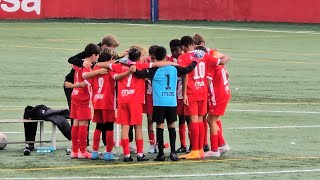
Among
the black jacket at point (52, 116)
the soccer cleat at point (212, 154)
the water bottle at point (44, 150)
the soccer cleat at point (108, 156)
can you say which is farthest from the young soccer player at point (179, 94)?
the water bottle at point (44, 150)

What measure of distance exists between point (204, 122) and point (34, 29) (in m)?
32.9

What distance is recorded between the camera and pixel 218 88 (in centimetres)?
1609

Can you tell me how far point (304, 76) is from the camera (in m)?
29.0

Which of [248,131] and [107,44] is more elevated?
[107,44]

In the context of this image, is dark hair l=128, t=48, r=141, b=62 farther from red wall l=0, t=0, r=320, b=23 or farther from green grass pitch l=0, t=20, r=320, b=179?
red wall l=0, t=0, r=320, b=23

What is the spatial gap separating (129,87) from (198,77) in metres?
1.09

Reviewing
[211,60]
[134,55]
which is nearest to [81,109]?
[134,55]

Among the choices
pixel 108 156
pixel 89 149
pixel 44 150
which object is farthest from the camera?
pixel 89 149

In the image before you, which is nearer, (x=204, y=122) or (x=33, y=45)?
(x=204, y=122)

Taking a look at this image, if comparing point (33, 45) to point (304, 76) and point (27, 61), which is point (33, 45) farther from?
point (304, 76)

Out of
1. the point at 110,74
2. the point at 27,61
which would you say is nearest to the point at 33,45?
the point at 27,61

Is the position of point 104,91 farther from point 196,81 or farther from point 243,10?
point 243,10

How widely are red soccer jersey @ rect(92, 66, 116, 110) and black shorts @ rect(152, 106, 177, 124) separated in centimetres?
63

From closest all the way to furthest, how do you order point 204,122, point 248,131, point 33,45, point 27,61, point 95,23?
1. point 204,122
2. point 248,131
3. point 27,61
4. point 33,45
5. point 95,23
